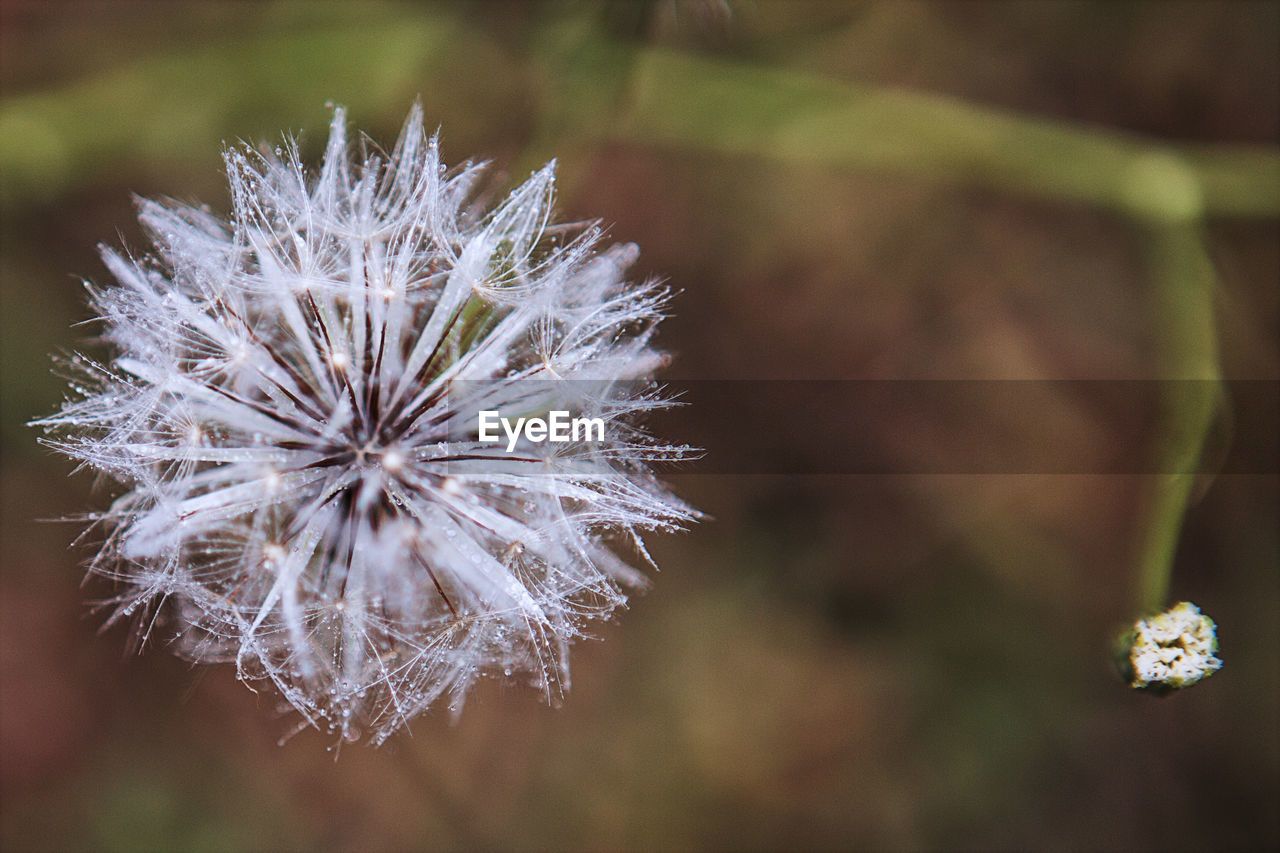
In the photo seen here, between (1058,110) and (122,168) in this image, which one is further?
(1058,110)

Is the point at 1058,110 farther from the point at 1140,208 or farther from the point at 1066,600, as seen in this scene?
the point at 1066,600

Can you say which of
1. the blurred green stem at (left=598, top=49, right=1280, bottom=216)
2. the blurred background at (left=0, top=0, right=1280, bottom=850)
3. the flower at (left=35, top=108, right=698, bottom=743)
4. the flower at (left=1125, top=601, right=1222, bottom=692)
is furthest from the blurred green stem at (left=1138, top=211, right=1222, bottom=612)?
the flower at (left=35, top=108, right=698, bottom=743)

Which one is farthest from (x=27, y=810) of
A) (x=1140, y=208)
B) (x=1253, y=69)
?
(x=1253, y=69)

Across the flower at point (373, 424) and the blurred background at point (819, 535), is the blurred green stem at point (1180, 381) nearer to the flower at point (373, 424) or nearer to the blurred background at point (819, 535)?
the blurred background at point (819, 535)

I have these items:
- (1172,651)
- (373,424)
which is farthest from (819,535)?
(373,424)

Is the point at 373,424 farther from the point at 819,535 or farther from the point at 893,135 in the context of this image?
the point at 819,535

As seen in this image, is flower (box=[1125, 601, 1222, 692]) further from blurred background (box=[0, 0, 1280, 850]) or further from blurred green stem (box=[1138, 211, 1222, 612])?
blurred background (box=[0, 0, 1280, 850])
